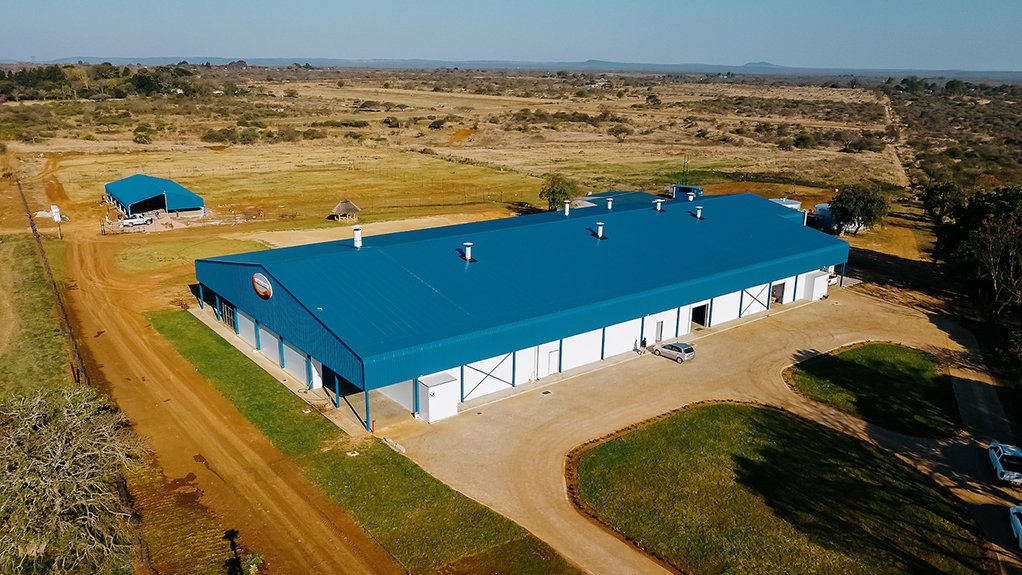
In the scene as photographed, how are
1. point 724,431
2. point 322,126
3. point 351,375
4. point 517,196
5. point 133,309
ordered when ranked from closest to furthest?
point 351,375
point 724,431
point 133,309
point 517,196
point 322,126

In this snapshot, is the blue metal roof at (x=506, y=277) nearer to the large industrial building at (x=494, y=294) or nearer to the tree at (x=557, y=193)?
the large industrial building at (x=494, y=294)

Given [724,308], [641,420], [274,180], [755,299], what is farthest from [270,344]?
[274,180]

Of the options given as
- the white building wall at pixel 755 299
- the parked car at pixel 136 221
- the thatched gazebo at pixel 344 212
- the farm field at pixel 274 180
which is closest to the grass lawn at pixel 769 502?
the farm field at pixel 274 180

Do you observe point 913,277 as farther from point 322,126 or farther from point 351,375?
point 322,126

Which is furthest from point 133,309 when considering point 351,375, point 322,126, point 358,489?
point 322,126

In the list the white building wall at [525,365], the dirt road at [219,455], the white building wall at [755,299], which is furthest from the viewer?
the white building wall at [755,299]

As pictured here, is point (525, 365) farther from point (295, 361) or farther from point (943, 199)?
point (943, 199)

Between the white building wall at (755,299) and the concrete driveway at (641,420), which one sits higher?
the white building wall at (755,299)
